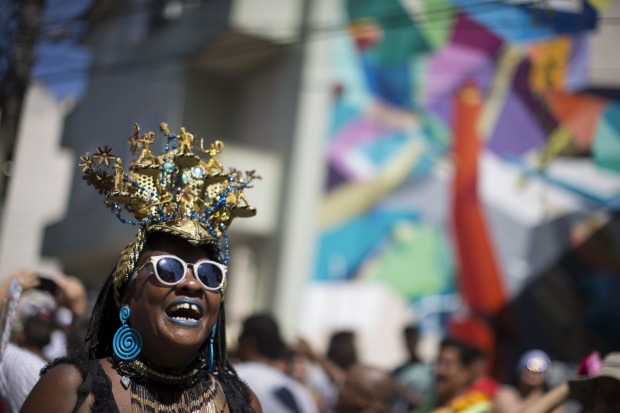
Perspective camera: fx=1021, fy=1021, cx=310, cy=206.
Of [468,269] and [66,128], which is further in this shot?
[66,128]

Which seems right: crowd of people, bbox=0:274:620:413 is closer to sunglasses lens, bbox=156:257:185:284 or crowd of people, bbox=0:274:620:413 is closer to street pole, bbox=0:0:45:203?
sunglasses lens, bbox=156:257:185:284

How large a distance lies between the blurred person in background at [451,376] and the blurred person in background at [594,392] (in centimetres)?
168

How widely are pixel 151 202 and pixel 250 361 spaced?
10.2ft

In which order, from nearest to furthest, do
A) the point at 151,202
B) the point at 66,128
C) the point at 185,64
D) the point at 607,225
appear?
the point at 151,202, the point at 607,225, the point at 185,64, the point at 66,128

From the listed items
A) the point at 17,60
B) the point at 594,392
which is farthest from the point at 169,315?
the point at 17,60

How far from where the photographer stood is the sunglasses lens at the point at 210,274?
12.0 feet

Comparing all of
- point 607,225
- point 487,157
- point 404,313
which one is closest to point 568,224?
point 607,225

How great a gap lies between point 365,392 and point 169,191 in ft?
8.27

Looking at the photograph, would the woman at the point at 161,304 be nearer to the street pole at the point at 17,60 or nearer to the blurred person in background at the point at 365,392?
the blurred person in background at the point at 365,392

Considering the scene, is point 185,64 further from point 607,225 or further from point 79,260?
point 607,225

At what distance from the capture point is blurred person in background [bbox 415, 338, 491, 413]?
6.82 metres

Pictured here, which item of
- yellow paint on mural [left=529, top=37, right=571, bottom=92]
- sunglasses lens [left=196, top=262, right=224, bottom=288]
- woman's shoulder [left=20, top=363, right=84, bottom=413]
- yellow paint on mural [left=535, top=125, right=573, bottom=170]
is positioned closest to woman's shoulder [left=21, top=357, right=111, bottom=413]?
woman's shoulder [left=20, top=363, right=84, bottom=413]

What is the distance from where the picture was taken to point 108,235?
18.2 metres

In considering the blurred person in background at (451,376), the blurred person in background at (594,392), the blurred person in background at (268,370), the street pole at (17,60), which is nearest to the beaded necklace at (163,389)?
the blurred person in background at (594,392)
